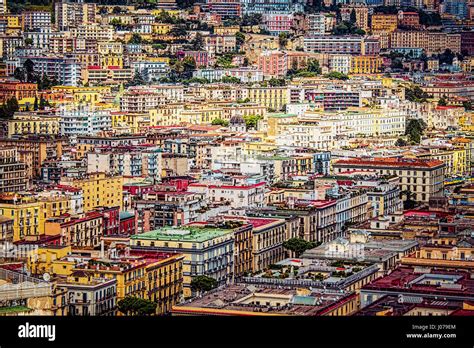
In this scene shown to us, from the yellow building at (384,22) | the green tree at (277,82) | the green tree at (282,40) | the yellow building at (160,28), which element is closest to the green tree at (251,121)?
the green tree at (277,82)

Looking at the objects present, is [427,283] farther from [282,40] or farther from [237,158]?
[282,40]

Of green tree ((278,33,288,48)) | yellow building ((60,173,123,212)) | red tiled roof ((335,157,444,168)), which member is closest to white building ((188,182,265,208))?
yellow building ((60,173,123,212))

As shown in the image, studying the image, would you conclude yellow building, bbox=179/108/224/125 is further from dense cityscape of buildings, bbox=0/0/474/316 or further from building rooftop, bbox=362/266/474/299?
building rooftop, bbox=362/266/474/299

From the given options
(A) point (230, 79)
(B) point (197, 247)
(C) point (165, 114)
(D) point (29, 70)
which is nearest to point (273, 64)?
(A) point (230, 79)

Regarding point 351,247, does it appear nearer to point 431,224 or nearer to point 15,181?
point 431,224

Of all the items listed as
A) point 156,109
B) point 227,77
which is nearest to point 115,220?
point 156,109

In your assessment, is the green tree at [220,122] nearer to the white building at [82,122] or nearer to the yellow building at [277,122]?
the yellow building at [277,122]
